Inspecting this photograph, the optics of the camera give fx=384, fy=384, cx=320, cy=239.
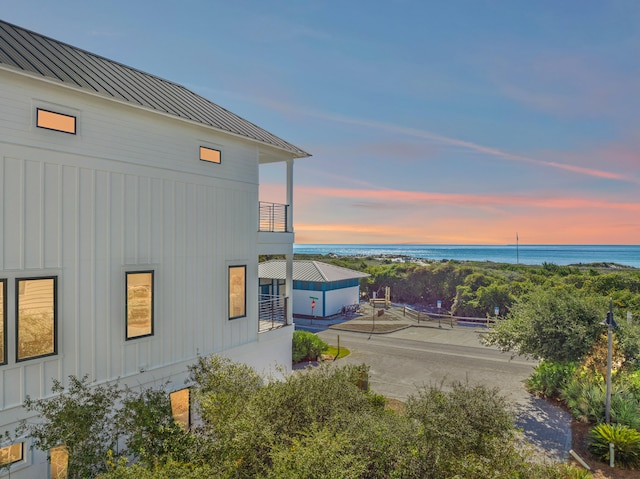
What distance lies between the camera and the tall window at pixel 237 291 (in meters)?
11.1

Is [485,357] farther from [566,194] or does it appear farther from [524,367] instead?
[566,194]

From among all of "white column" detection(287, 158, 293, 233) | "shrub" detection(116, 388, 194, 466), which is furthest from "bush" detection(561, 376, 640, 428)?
"shrub" detection(116, 388, 194, 466)

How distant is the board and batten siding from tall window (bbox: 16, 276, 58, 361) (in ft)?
0.39

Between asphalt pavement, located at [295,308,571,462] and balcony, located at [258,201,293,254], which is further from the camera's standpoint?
balcony, located at [258,201,293,254]

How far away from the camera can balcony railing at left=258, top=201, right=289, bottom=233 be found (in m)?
12.4

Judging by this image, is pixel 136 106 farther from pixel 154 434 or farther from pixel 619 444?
pixel 619 444

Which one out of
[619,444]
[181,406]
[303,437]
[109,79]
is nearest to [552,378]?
[619,444]

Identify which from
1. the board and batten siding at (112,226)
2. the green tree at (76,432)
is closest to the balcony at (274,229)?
the board and batten siding at (112,226)

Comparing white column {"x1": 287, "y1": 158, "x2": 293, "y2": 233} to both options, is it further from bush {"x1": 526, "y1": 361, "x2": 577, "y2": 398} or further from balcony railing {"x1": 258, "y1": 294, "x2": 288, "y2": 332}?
bush {"x1": 526, "y1": 361, "x2": 577, "y2": 398}

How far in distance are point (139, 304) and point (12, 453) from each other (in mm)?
3291

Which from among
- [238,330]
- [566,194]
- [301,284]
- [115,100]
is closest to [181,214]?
[115,100]

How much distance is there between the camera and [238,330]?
11.2 m

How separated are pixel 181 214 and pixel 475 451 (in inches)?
311

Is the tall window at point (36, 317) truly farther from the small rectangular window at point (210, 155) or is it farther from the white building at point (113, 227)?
the small rectangular window at point (210, 155)
